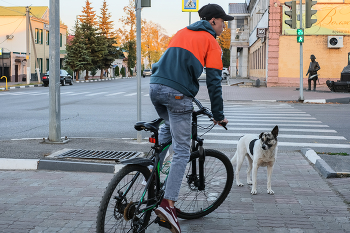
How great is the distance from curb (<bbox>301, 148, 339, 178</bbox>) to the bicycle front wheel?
7.19 ft

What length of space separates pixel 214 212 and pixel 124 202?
143 centimetres

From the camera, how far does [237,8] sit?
58.0 m

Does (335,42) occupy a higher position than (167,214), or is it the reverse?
(335,42)

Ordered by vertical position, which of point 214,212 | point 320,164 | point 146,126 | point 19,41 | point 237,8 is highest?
point 237,8

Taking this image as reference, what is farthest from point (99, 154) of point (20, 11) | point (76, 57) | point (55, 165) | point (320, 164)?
point (20, 11)

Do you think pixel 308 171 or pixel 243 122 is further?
pixel 243 122

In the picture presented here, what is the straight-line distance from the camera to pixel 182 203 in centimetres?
424

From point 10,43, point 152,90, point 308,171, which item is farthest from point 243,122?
point 10,43

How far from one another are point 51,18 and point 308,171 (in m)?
5.27

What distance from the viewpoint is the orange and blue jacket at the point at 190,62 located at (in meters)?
3.62

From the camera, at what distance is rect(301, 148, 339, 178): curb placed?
239 inches

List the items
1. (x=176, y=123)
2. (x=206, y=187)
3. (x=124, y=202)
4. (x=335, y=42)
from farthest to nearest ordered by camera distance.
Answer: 1. (x=335, y=42)
2. (x=206, y=187)
3. (x=176, y=123)
4. (x=124, y=202)

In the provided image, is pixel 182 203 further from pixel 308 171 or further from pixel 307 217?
pixel 308 171

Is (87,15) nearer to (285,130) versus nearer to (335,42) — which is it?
(335,42)
